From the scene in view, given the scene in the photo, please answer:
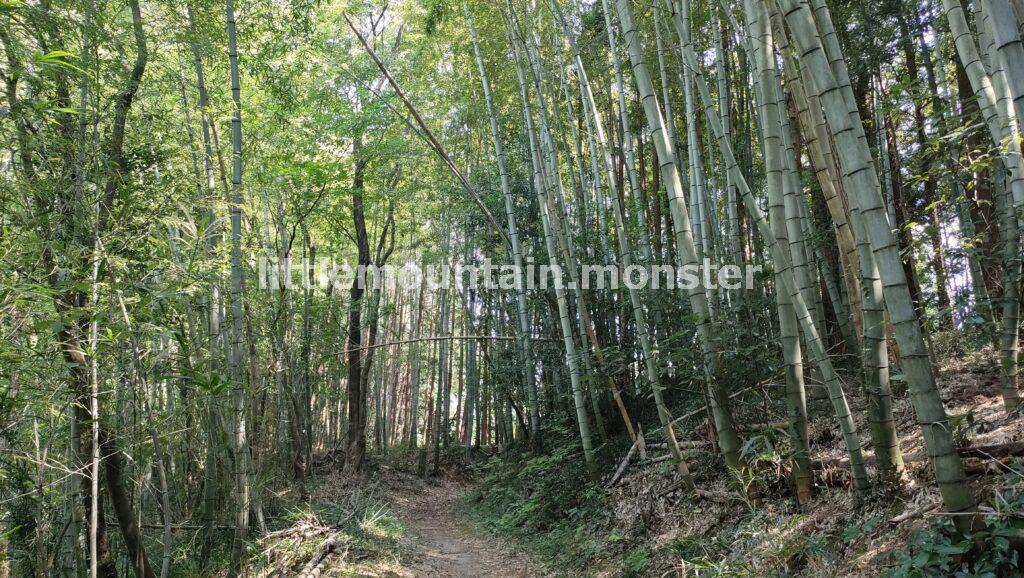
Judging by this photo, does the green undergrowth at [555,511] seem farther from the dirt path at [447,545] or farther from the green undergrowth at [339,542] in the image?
the green undergrowth at [339,542]

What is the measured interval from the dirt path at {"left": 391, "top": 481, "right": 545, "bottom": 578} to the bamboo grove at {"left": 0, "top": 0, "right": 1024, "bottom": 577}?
1.10 m

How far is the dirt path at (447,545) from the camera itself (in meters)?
4.75

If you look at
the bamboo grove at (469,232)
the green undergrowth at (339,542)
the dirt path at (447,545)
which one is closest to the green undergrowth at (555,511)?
the dirt path at (447,545)

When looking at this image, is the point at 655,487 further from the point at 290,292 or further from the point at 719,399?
the point at 290,292

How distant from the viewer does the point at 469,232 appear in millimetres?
9562

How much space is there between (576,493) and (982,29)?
4530 mm

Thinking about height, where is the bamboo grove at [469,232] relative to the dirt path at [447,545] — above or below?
above

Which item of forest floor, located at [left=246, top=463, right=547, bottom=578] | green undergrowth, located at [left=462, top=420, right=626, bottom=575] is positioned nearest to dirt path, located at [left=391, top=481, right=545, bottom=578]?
forest floor, located at [left=246, top=463, right=547, bottom=578]

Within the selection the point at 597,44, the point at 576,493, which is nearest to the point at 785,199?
the point at 576,493

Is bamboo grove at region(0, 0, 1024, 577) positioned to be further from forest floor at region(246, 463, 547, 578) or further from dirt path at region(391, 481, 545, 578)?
dirt path at region(391, 481, 545, 578)

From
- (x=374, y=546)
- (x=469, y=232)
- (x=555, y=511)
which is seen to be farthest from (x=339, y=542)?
(x=469, y=232)

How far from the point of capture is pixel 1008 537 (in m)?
1.76

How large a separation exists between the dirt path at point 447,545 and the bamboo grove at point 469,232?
110 cm

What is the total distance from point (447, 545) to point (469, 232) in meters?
5.00
